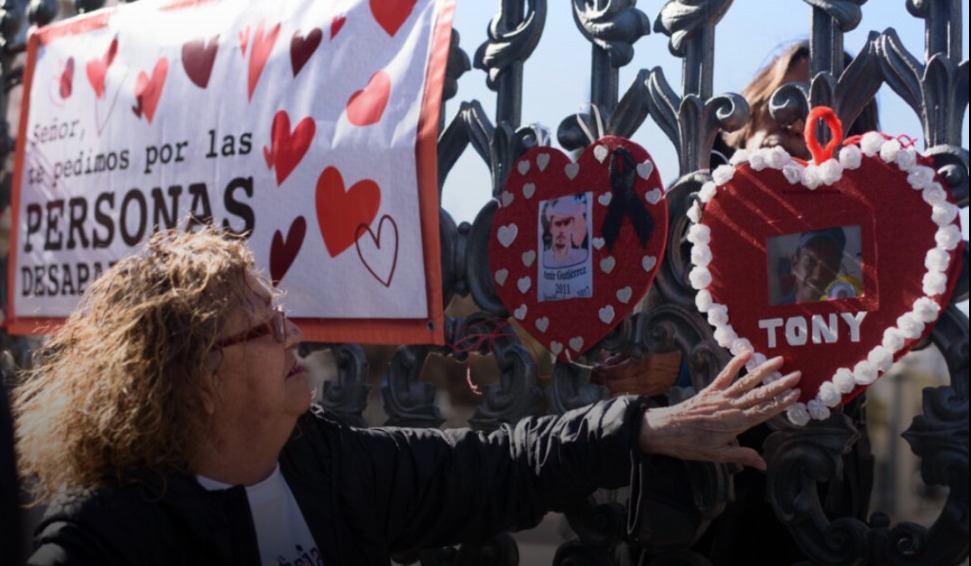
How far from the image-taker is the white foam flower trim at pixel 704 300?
2.63 m

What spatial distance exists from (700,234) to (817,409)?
0.42 meters

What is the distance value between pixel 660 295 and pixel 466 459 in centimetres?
54

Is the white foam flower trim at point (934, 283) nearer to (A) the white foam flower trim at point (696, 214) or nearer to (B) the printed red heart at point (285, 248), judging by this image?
(A) the white foam flower trim at point (696, 214)

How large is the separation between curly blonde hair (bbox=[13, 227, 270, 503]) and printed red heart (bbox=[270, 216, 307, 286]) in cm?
66

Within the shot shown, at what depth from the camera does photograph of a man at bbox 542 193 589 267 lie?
2873 millimetres

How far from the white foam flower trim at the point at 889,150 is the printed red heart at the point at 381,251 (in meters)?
1.20

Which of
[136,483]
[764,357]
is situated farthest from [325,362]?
[764,357]

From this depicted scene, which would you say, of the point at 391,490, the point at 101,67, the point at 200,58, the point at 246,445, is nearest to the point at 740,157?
the point at 391,490

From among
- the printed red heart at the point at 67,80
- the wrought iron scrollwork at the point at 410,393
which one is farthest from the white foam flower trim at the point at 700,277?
the printed red heart at the point at 67,80

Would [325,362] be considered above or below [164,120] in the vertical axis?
below

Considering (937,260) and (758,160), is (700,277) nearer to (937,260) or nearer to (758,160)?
(758,160)

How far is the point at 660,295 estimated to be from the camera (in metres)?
2.82

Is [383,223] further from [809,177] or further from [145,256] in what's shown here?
[809,177]

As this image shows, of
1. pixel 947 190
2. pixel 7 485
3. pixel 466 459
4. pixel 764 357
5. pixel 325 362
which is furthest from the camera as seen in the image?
pixel 325 362
